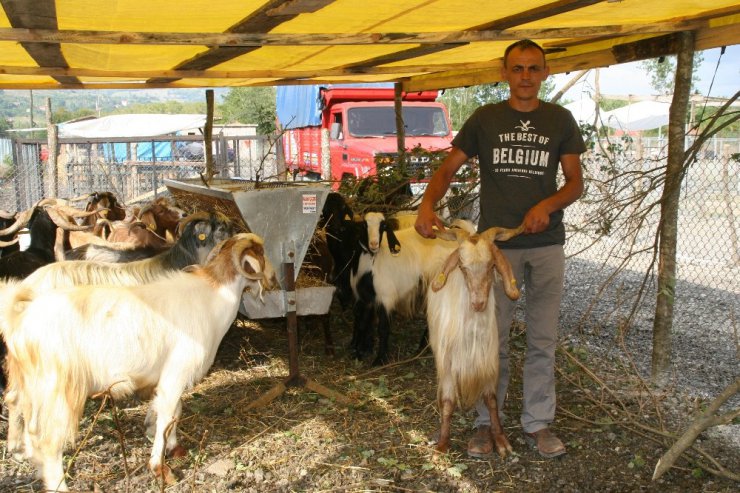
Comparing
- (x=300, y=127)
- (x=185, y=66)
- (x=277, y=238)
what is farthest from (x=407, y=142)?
(x=277, y=238)

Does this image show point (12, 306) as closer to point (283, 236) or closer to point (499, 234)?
point (283, 236)

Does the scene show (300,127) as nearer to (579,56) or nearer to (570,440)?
(579,56)

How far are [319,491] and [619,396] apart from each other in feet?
8.06

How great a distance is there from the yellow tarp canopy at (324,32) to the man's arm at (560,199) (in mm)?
→ 931

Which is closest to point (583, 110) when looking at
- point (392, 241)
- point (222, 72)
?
point (222, 72)

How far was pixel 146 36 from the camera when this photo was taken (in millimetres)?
4309

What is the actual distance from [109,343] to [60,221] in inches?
112

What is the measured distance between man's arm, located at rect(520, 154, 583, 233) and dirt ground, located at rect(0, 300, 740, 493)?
1.45 m

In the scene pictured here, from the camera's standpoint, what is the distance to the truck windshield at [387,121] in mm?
14738

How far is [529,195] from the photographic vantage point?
4227 millimetres

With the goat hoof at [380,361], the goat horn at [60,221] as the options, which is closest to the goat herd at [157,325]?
the goat horn at [60,221]

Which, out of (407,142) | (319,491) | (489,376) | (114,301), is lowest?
(319,491)

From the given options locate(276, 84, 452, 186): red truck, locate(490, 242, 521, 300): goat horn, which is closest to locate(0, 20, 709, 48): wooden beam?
locate(490, 242, 521, 300): goat horn

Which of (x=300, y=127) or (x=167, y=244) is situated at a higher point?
(x=300, y=127)
